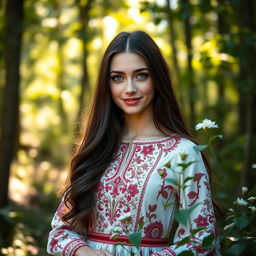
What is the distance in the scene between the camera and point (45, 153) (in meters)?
14.2

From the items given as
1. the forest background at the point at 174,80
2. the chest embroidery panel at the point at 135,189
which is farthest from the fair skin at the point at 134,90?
the forest background at the point at 174,80

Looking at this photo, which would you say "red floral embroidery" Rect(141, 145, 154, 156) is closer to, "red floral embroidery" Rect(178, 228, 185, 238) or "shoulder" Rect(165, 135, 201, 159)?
"shoulder" Rect(165, 135, 201, 159)

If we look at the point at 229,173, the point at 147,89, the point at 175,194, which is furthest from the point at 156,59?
the point at 229,173

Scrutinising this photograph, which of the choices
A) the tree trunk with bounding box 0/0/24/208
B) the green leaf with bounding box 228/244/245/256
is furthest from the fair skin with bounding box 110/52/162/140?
the tree trunk with bounding box 0/0/24/208

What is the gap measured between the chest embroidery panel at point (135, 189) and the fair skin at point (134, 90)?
10 centimetres

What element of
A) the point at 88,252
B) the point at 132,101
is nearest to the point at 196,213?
the point at 88,252

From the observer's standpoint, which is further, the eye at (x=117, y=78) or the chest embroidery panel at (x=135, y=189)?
the eye at (x=117, y=78)

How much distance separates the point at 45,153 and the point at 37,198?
14.9 feet

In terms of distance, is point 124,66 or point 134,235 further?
point 124,66

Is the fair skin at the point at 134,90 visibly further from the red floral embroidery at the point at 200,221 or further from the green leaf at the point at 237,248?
the green leaf at the point at 237,248

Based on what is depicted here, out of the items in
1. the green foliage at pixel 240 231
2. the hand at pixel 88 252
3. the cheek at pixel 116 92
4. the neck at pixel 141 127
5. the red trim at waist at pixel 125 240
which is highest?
the cheek at pixel 116 92

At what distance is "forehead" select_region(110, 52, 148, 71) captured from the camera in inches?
108

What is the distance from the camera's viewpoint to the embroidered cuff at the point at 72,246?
8.74ft

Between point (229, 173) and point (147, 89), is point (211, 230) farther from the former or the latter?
point (229, 173)
